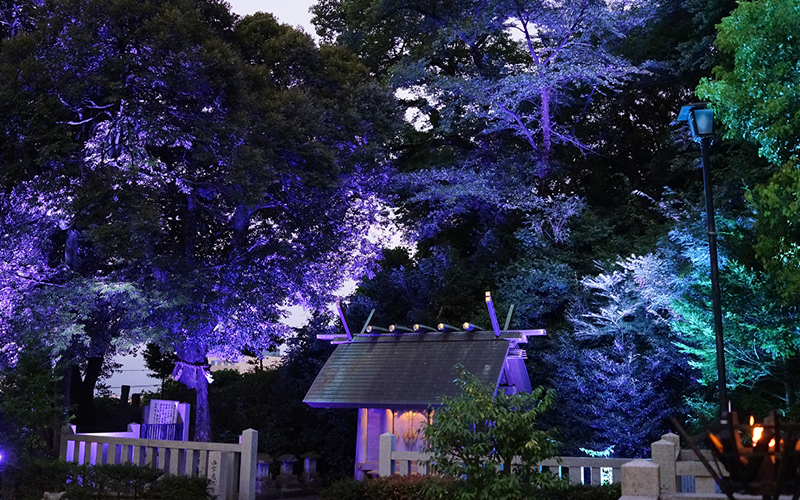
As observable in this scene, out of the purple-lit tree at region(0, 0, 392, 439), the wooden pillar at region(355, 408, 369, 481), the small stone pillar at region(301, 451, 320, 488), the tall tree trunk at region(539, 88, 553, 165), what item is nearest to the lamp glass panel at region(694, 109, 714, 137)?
the wooden pillar at region(355, 408, 369, 481)

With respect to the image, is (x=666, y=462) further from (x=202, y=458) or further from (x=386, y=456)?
(x=202, y=458)

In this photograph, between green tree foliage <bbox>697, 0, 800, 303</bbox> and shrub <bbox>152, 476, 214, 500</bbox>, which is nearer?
shrub <bbox>152, 476, 214, 500</bbox>

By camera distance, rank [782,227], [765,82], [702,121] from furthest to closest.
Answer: [765,82]
[782,227]
[702,121]

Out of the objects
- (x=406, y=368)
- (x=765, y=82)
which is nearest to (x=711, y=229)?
(x=765, y=82)

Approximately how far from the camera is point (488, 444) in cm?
876

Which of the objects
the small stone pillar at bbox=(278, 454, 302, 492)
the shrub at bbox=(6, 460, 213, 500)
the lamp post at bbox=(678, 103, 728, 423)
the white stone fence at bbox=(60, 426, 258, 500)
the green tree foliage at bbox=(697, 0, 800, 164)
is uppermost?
the green tree foliage at bbox=(697, 0, 800, 164)

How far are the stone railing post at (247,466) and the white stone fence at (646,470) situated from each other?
199 centimetres

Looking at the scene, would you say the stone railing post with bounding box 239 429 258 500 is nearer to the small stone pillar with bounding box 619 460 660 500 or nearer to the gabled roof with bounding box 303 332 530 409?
the gabled roof with bounding box 303 332 530 409

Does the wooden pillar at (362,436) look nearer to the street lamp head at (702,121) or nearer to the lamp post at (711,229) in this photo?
the lamp post at (711,229)

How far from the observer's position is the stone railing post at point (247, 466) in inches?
450

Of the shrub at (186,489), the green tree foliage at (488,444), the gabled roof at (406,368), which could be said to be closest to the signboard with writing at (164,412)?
the gabled roof at (406,368)

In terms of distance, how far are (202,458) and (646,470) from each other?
7.23m

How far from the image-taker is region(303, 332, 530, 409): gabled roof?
49.7 feet

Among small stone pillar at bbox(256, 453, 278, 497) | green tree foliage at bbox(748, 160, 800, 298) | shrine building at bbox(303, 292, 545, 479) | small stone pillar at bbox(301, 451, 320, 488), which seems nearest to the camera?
green tree foliage at bbox(748, 160, 800, 298)
